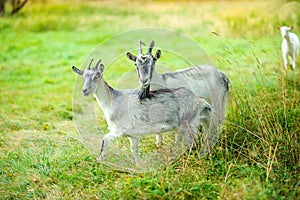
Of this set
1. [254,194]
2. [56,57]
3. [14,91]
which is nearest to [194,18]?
[56,57]

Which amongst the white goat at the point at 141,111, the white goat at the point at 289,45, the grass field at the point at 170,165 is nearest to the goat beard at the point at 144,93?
the white goat at the point at 141,111

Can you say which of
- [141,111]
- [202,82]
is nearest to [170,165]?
[141,111]

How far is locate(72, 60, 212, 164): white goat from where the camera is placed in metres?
5.95

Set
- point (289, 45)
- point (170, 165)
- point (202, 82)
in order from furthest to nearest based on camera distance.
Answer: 1. point (289, 45)
2. point (202, 82)
3. point (170, 165)

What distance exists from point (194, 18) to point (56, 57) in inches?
283

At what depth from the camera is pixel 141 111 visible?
6059mm

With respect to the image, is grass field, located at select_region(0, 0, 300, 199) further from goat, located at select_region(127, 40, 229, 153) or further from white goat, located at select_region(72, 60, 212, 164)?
white goat, located at select_region(72, 60, 212, 164)

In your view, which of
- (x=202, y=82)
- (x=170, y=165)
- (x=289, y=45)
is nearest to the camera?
(x=170, y=165)

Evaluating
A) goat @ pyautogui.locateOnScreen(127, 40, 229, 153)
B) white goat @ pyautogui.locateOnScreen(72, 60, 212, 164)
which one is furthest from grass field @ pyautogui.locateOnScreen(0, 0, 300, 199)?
white goat @ pyautogui.locateOnScreen(72, 60, 212, 164)

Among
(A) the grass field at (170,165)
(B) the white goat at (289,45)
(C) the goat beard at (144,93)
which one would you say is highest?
(B) the white goat at (289,45)

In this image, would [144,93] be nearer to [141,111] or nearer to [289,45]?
[141,111]

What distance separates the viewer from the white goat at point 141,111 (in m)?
5.95

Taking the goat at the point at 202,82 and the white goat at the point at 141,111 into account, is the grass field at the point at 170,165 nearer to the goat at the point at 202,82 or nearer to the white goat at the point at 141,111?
the goat at the point at 202,82

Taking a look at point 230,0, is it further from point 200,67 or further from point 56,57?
point 200,67
